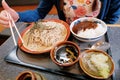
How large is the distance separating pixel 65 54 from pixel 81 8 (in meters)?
0.51

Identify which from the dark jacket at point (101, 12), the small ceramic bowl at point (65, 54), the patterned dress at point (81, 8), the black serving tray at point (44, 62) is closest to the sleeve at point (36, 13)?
the dark jacket at point (101, 12)

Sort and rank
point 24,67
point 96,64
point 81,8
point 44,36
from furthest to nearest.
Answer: point 81,8 → point 44,36 → point 24,67 → point 96,64

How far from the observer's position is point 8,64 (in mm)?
810

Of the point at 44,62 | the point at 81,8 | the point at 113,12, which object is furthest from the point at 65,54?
the point at 113,12

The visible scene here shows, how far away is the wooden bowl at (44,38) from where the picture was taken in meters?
0.83

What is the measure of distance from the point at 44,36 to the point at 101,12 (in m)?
0.51

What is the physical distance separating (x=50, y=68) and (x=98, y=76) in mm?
225

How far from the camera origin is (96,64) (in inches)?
26.5

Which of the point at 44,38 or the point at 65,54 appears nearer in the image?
the point at 65,54

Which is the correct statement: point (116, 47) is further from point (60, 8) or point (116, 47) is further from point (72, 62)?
point (60, 8)

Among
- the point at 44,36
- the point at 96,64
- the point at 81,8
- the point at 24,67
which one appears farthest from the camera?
the point at 81,8

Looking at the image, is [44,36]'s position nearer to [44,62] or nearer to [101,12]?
[44,62]

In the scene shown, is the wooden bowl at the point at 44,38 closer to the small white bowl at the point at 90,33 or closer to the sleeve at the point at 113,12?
the small white bowl at the point at 90,33

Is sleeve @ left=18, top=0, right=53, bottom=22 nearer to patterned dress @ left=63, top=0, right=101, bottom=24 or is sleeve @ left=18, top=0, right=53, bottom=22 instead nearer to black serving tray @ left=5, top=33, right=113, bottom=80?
patterned dress @ left=63, top=0, right=101, bottom=24
